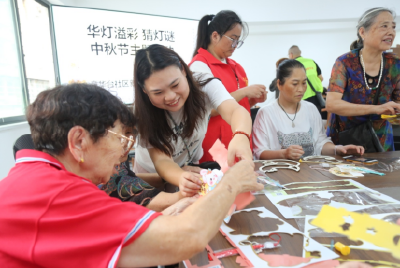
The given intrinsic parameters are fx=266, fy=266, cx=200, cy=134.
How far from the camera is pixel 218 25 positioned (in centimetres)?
188

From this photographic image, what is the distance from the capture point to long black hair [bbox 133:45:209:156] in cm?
116

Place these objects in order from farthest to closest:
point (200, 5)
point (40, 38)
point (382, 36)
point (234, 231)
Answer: point (200, 5), point (40, 38), point (382, 36), point (234, 231)

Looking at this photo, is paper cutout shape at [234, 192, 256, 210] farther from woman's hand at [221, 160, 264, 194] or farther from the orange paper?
the orange paper

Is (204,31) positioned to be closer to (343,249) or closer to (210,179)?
(210,179)

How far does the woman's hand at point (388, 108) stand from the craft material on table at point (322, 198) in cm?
74

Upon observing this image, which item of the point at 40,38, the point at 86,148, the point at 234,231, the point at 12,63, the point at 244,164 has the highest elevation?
the point at 40,38

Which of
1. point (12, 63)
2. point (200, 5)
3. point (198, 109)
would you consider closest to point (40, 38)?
point (12, 63)

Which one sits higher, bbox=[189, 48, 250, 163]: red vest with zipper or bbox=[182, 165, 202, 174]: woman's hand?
bbox=[189, 48, 250, 163]: red vest with zipper

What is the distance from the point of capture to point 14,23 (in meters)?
2.91

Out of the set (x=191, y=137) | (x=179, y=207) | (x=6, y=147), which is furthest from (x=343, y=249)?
(x=6, y=147)

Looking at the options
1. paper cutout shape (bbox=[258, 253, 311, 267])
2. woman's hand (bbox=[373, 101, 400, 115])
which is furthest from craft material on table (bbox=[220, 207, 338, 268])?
woman's hand (bbox=[373, 101, 400, 115])

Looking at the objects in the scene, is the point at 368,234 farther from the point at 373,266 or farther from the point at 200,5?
the point at 200,5

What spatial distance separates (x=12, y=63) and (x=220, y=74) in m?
2.38

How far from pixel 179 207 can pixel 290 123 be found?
135cm
